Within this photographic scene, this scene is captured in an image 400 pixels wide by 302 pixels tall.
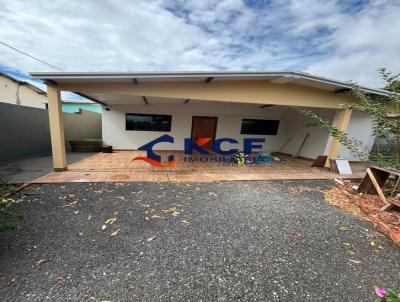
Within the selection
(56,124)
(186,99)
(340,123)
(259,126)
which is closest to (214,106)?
Answer: (259,126)

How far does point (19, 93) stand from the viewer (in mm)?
11070

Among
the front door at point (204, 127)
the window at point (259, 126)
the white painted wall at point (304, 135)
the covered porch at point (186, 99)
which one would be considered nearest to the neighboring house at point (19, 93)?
the covered porch at point (186, 99)

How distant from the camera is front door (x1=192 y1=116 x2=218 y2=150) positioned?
9.16 metres

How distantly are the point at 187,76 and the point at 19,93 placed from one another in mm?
13516

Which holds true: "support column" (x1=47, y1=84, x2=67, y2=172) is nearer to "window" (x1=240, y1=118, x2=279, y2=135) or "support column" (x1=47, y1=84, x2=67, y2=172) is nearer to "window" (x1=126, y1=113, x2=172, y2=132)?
"window" (x1=126, y1=113, x2=172, y2=132)

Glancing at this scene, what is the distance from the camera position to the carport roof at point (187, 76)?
3885 millimetres

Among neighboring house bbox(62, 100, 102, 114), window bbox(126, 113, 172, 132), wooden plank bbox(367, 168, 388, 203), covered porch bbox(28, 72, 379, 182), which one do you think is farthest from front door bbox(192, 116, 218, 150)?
neighboring house bbox(62, 100, 102, 114)

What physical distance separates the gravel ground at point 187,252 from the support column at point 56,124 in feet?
5.04

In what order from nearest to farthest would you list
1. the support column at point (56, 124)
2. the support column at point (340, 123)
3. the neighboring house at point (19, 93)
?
the support column at point (56, 124)
the support column at point (340, 123)
the neighboring house at point (19, 93)

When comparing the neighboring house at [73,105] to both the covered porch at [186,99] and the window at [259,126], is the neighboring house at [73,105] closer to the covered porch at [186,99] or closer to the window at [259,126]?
the covered porch at [186,99]

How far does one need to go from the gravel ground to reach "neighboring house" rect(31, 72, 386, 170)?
107 inches

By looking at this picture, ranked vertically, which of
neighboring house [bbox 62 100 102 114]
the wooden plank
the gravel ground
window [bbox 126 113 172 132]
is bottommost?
the gravel ground

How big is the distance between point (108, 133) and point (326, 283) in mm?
9246

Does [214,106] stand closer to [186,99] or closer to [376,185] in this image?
[186,99]
